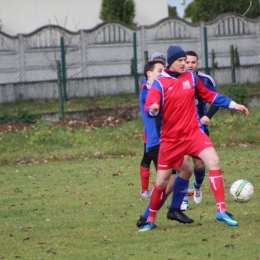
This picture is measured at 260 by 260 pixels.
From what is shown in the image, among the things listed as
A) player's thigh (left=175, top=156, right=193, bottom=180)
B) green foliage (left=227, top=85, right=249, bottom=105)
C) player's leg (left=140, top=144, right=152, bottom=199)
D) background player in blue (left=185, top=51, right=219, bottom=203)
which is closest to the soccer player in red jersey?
player's thigh (left=175, top=156, right=193, bottom=180)

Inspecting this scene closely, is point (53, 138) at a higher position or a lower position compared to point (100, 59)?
lower

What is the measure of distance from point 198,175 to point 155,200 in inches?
66.5

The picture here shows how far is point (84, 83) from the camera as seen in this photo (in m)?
20.4

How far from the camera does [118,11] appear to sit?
2970 centimetres

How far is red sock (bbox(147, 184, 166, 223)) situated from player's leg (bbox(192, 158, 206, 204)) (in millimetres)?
1383

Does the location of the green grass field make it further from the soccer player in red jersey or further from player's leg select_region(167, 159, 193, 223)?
the soccer player in red jersey

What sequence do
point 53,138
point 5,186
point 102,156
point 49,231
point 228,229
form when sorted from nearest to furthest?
1. point 228,229
2. point 49,231
3. point 5,186
4. point 102,156
5. point 53,138

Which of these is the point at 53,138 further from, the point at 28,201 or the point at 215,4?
the point at 215,4

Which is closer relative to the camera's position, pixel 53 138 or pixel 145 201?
pixel 145 201

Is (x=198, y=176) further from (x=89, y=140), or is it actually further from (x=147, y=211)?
(x=89, y=140)

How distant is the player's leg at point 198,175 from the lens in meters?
8.83

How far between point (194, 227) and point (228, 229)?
0.46 m

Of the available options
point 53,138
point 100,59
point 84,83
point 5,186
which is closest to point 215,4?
point 100,59

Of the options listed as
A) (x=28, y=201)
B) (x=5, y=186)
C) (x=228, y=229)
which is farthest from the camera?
(x=5, y=186)
